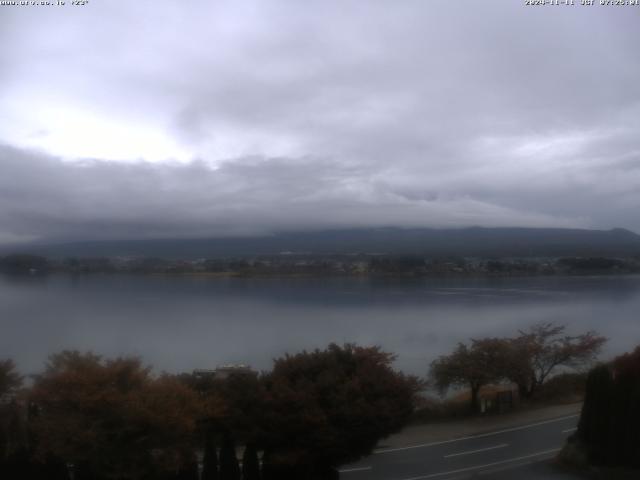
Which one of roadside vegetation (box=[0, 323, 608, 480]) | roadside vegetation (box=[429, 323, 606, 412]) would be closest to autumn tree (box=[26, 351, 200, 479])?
roadside vegetation (box=[0, 323, 608, 480])

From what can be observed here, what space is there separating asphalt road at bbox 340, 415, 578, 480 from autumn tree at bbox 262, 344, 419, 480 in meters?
1.62

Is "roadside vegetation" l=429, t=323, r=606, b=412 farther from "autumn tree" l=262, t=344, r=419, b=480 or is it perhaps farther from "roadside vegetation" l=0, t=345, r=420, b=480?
"autumn tree" l=262, t=344, r=419, b=480

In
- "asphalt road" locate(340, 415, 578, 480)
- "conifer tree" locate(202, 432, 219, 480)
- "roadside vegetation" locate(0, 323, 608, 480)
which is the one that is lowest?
"asphalt road" locate(340, 415, 578, 480)

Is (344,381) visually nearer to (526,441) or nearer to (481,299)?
(526,441)

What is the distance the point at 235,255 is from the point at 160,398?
2742 cm

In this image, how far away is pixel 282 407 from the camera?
36.9 ft

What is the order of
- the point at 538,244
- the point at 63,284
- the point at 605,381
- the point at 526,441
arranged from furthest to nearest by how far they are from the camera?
the point at 538,244, the point at 63,284, the point at 526,441, the point at 605,381

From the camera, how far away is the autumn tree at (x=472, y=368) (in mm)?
19877

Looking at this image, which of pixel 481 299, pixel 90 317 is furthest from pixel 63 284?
pixel 481 299

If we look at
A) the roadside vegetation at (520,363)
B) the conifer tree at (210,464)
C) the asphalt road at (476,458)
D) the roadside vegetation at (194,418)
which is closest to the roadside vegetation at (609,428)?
the asphalt road at (476,458)

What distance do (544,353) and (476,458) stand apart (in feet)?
33.8

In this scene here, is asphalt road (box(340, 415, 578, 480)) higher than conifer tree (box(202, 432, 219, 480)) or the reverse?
the reverse

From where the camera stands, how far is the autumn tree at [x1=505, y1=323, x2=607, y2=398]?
2136 cm

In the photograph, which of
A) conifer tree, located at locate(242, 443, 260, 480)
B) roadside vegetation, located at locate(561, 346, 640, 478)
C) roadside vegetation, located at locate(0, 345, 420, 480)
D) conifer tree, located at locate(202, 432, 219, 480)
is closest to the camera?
roadside vegetation, located at locate(0, 345, 420, 480)
